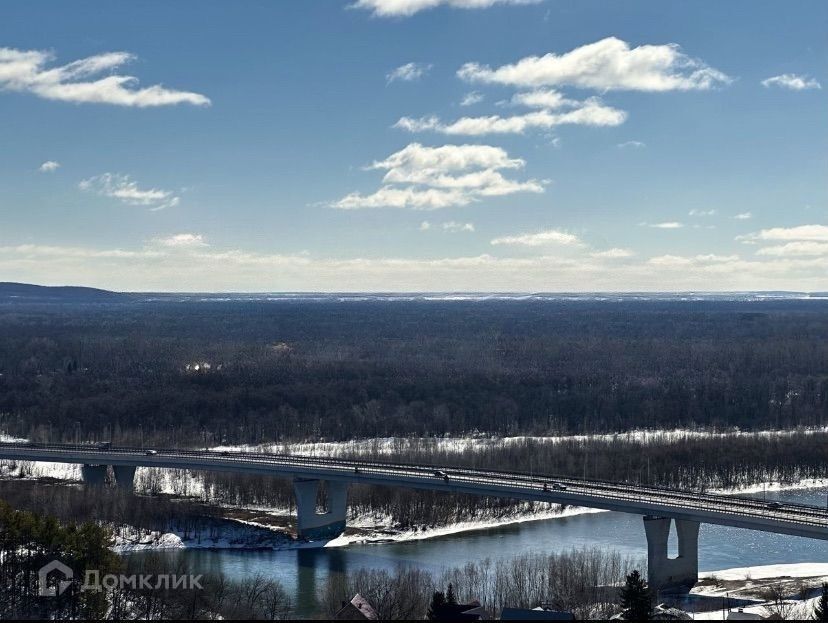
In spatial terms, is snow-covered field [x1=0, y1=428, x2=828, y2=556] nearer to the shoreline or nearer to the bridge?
the shoreline

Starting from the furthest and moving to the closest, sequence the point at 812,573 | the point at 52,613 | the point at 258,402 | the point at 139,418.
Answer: the point at 258,402 < the point at 139,418 < the point at 812,573 < the point at 52,613

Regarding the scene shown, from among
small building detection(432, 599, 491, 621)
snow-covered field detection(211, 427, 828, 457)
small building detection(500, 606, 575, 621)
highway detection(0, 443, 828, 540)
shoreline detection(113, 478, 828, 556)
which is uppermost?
highway detection(0, 443, 828, 540)

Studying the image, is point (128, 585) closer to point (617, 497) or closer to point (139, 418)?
point (617, 497)

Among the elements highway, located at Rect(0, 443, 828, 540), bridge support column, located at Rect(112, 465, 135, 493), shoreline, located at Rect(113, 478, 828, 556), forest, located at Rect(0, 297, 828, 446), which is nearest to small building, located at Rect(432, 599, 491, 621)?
highway, located at Rect(0, 443, 828, 540)

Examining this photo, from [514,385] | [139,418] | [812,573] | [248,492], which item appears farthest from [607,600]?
[514,385]

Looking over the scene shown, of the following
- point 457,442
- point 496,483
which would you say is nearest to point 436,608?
point 496,483

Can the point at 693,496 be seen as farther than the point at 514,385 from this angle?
No

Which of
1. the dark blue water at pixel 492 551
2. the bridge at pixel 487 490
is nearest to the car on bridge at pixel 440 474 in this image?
the bridge at pixel 487 490

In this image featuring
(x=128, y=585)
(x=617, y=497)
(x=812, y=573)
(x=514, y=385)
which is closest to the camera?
(x=128, y=585)
